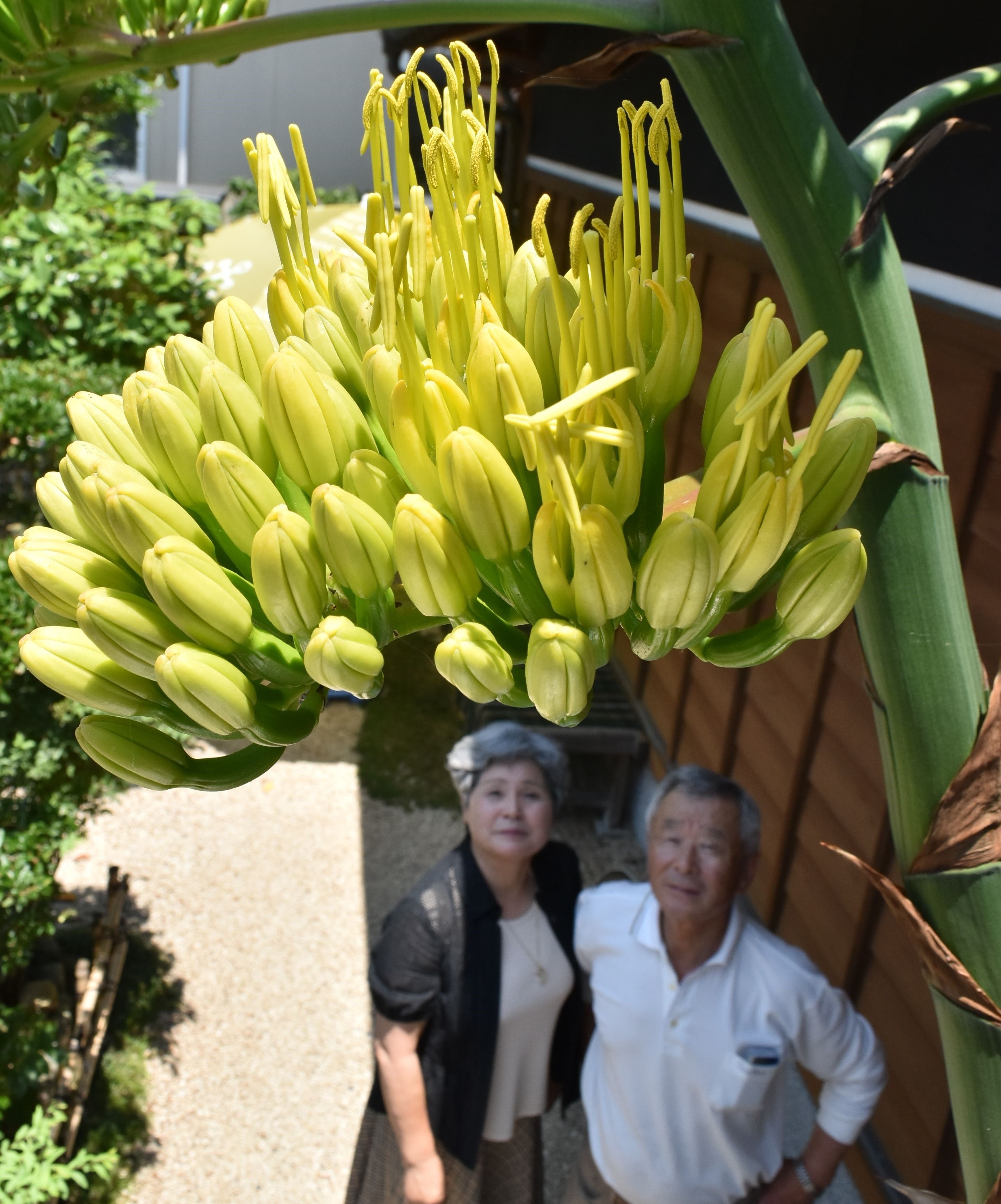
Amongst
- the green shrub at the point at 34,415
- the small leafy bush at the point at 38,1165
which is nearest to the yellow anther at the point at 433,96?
the green shrub at the point at 34,415

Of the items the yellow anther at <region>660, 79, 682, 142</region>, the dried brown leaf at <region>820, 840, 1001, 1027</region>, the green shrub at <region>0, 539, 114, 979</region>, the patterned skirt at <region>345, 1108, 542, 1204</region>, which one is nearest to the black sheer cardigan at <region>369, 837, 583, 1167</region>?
the patterned skirt at <region>345, 1108, 542, 1204</region>

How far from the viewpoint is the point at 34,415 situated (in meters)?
3.70

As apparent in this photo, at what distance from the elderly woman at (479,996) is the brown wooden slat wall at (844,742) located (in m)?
0.91

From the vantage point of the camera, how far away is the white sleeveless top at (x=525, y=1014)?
110 inches

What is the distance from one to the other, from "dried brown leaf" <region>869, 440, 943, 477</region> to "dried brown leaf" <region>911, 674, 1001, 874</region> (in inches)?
5.9

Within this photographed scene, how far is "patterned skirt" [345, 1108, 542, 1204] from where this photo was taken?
292 centimetres

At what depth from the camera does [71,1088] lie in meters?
3.92

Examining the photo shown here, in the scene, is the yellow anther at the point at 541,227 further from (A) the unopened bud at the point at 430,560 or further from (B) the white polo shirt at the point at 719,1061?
(B) the white polo shirt at the point at 719,1061

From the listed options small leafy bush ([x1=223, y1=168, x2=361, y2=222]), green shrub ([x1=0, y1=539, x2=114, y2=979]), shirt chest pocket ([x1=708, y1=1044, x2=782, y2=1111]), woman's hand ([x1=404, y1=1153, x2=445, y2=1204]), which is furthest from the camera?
small leafy bush ([x1=223, y1=168, x2=361, y2=222])

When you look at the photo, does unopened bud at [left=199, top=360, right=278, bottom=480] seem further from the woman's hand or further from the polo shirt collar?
the woman's hand

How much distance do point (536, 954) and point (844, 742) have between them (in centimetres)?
123

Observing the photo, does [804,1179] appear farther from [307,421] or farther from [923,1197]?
[307,421]

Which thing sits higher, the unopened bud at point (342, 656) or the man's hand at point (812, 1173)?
the unopened bud at point (342, 656)

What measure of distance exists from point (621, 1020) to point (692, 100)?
2.33 metres
